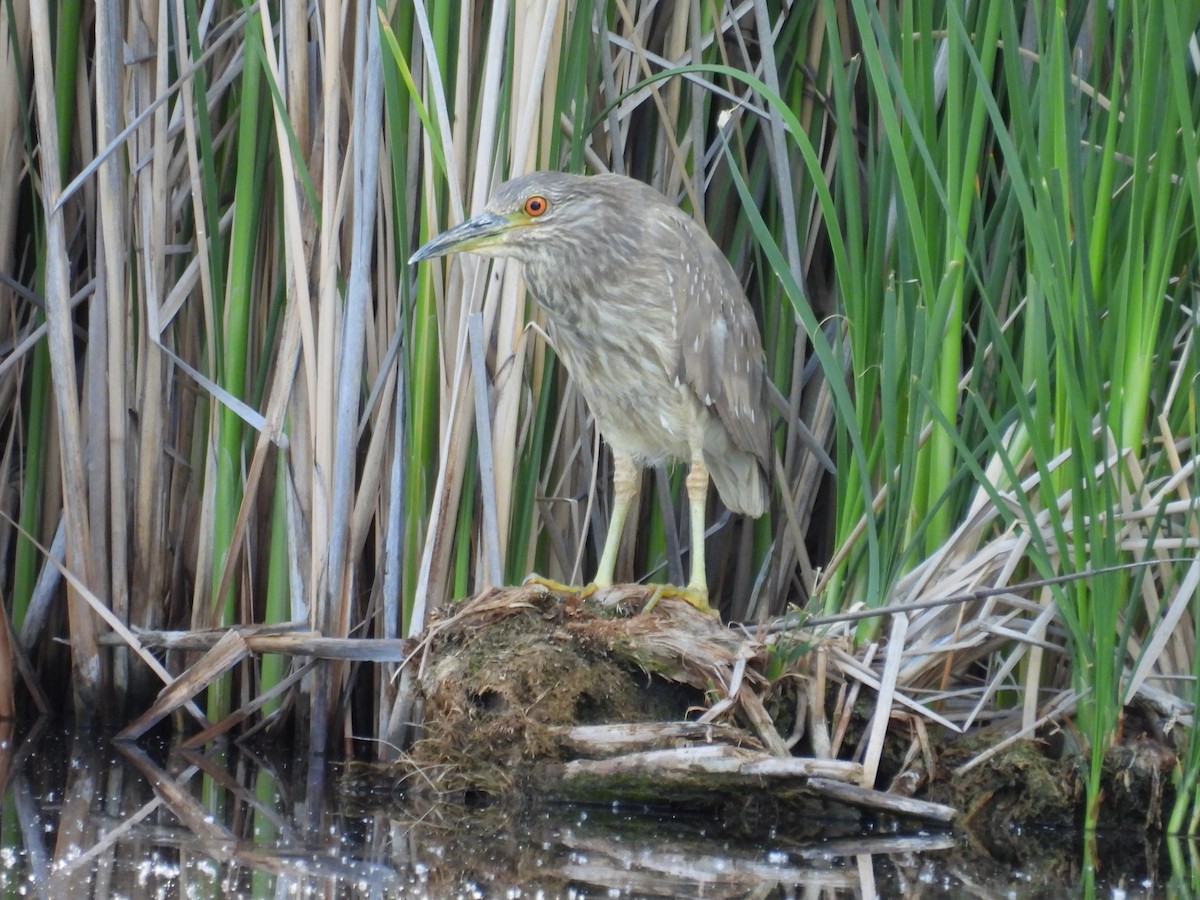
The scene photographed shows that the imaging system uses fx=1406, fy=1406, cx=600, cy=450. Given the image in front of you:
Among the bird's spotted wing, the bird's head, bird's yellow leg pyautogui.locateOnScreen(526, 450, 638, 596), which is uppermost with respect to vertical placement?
the bird's head

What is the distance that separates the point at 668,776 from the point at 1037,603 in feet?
2.85

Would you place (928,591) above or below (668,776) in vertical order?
above

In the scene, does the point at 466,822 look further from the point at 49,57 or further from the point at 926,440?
the point at 49,57

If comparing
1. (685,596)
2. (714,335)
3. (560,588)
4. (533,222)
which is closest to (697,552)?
(685,596)

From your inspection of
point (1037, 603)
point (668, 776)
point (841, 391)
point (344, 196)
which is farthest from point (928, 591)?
point (344, 196)

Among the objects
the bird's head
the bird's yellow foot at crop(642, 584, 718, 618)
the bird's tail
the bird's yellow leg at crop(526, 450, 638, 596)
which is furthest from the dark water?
the bird's head

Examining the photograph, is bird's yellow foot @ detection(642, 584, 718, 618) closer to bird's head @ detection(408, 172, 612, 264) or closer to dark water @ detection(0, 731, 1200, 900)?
dark water @ detection(0, 731, 1200, 900)

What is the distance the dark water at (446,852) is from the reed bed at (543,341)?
25 centimetres

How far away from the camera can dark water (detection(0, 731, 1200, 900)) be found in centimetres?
241

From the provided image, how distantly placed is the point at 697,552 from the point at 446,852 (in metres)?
1.13

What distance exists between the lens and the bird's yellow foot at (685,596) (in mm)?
3188

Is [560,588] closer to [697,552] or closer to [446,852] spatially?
[697,552]

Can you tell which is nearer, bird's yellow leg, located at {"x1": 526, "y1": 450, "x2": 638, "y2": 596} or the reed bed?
the reed bed

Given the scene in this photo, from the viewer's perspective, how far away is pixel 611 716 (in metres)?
3.04
